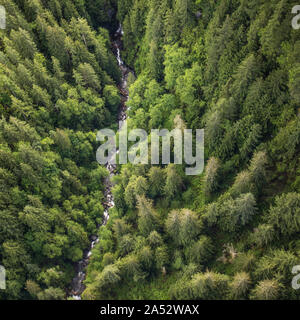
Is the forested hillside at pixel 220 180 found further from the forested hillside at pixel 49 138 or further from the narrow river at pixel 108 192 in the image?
the forested hillside at pixel 49 138

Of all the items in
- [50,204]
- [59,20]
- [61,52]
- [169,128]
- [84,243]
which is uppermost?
[59,20]

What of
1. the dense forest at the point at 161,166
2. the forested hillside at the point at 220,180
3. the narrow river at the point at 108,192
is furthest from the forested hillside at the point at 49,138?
the forested hillside at the point at 220,180

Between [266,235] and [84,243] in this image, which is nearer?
[266,235]

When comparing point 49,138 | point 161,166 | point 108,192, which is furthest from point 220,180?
point 49,138

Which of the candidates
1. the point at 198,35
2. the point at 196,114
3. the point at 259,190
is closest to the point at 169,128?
the point at 196,114

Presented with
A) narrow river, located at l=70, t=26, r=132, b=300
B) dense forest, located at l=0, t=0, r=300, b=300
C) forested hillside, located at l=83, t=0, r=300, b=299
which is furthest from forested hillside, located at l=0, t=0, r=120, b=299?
forested hillside, located at l=83, t=0, r=300, b=299

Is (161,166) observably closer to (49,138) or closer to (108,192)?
(108,192)

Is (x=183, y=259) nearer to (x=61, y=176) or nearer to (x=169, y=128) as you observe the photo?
(x=169, y=128)
